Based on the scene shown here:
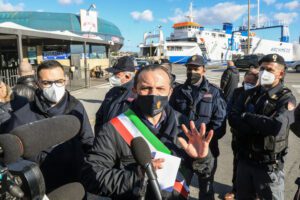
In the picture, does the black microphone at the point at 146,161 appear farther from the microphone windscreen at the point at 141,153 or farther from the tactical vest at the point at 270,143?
the tactical vest at the point at 270,143

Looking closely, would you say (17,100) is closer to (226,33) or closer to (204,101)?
(204,101)

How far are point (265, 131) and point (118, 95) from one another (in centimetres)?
177

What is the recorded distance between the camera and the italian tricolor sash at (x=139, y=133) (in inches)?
69.8

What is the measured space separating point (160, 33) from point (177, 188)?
156 feet

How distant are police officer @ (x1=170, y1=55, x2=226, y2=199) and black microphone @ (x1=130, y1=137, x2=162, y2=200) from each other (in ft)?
7.24

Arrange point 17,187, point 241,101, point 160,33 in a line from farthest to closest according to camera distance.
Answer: point 160,33, point 241,101, point 17,187

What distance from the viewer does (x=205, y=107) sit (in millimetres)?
3453

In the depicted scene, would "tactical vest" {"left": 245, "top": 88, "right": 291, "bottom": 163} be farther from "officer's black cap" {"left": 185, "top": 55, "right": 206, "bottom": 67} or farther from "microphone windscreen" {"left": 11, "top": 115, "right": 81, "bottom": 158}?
"microphone windscreen" {"left": 11, "top": 115, "right": 81, "bottom": 158}

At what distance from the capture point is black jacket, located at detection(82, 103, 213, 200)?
1.58m

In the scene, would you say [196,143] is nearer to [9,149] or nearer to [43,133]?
[43,133]

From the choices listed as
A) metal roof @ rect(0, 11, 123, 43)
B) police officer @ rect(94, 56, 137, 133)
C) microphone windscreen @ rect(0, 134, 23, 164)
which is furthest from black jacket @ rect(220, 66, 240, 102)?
metal roof @ rect(0, 11, 123, 43)

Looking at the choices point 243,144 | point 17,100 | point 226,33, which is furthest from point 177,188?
point 226,33

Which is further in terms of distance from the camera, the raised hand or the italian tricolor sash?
the italian tricolor sash

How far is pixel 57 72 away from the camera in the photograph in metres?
2.88
